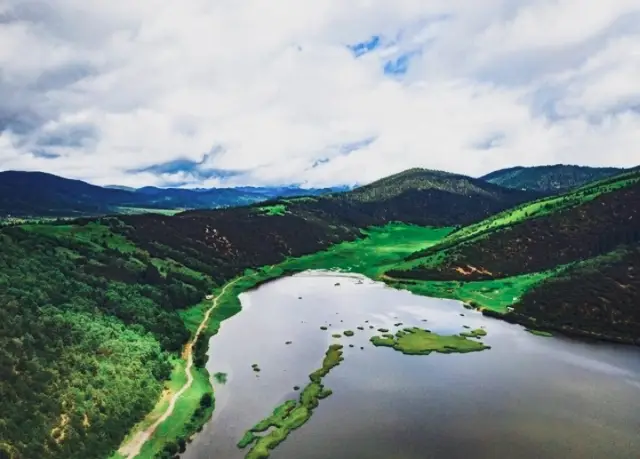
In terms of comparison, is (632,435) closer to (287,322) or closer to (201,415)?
(201,415)

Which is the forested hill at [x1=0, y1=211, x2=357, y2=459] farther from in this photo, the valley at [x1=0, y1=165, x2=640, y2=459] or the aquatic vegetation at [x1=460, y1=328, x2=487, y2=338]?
the aquatic vegetation at [x1=460, y1=328, x2=487, y2=338]

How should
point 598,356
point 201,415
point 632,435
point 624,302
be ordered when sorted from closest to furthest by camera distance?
point 632,435
point 201,415
point 598,356
point 624,302

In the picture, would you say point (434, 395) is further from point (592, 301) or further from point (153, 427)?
point (592, 301)

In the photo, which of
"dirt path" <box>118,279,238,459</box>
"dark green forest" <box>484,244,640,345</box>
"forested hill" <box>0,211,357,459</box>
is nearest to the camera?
"forested hill" <box>0,211,357,459</box>

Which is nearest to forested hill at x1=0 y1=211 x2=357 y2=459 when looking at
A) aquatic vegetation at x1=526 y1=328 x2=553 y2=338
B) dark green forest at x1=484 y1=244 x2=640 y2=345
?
aquatic vegetation at x1=526 y1=328 x2=553 y2=338

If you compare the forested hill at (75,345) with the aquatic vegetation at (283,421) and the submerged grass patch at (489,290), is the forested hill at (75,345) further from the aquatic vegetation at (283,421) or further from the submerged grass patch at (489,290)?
the submerged grass patch at (489,290)

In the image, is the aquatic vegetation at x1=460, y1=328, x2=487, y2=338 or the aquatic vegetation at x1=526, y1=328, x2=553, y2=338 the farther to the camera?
the aquatic vegetation at x1=526, y1=328, x2=553, y2=338

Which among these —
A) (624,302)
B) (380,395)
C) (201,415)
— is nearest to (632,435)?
(380,395)
